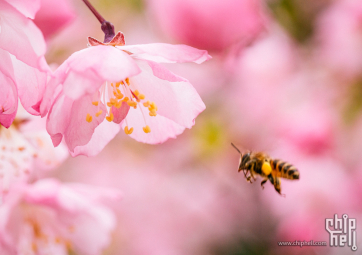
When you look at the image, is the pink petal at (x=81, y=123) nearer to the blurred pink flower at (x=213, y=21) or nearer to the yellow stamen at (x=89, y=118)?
the yellow stamen at (x=89, y=118)

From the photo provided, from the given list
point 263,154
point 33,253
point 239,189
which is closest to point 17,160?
point 33,253

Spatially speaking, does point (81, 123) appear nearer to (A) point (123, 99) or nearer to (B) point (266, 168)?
(A) point (123, 99)

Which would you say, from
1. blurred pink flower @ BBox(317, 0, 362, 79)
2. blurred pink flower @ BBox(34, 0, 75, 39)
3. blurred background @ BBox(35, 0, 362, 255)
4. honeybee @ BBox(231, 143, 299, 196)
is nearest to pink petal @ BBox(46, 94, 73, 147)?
blurred pink flower @ BBox(34, 0, 75, 39)

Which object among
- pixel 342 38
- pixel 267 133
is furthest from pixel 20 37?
pixel 342 38

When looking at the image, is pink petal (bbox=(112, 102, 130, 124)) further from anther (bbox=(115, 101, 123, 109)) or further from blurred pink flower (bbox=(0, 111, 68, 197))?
blurred pink flower (bbox=(0, 111, 68, 197))

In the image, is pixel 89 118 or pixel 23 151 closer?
pixel 89 118

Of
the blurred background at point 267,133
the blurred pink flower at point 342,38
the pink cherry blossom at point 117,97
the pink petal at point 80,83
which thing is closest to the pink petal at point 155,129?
the pink cherry blossom at point 117,97
